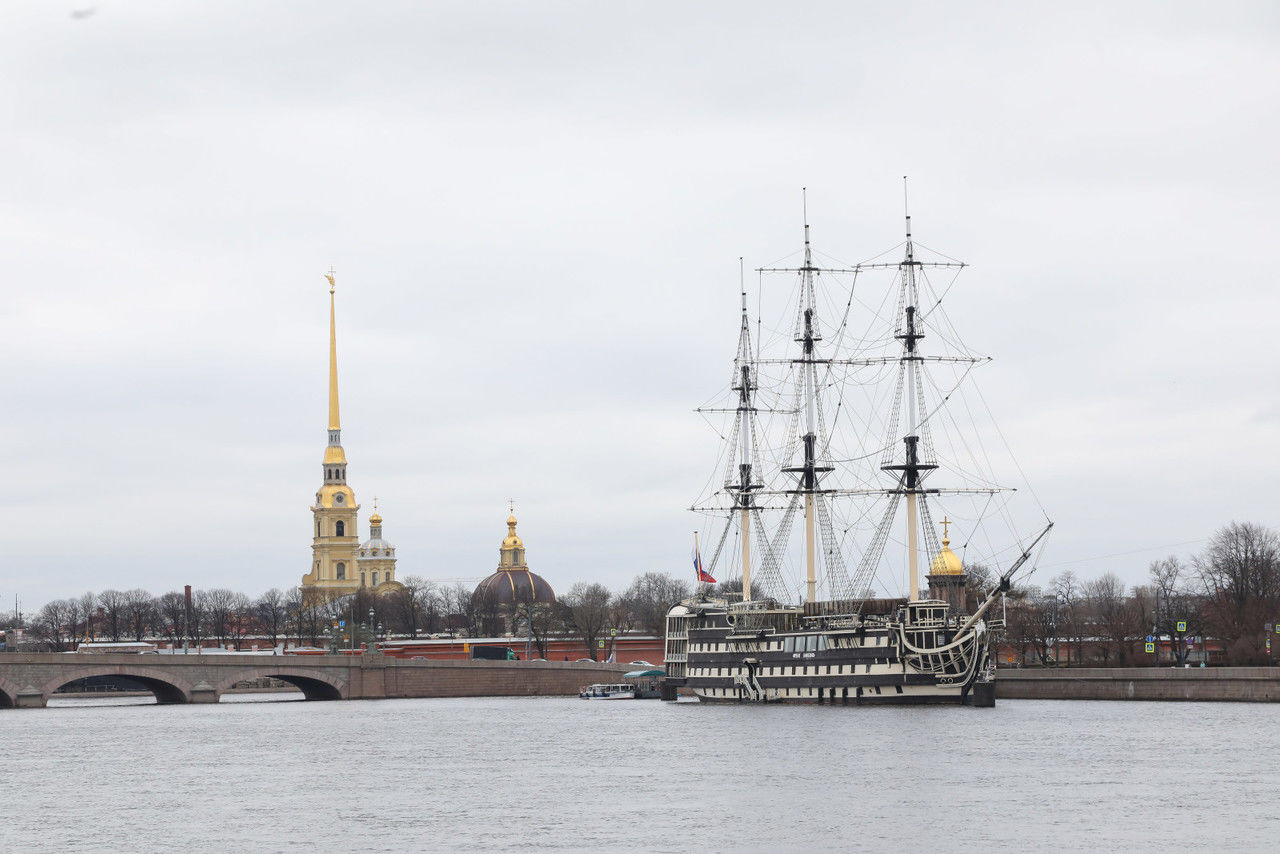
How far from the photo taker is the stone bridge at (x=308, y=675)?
3602 inches

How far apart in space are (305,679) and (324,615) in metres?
68.3

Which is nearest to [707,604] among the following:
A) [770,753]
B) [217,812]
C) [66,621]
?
[770,753]

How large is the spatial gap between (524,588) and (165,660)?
78642mm

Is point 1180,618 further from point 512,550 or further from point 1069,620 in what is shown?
point 512,550

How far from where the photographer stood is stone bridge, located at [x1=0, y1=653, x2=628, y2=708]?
300ft

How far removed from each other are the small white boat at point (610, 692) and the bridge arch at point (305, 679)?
14374 mm

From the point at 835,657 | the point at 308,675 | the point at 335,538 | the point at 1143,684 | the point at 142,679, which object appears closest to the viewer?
the point at 835,657

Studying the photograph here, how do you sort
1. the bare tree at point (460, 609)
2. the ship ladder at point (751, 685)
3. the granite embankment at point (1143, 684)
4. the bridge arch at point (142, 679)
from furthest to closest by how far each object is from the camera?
the bare tree at point (460, 609) → the bridge arch at point (142, 679) → the ship ladder at point (751, 685) → the granite embankment at point (1143, 684)

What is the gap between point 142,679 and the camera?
9850 cm

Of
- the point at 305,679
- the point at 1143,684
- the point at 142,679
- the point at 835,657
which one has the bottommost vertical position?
the point at 1143,684

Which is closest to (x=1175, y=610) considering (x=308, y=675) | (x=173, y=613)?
(x=308, y=675)

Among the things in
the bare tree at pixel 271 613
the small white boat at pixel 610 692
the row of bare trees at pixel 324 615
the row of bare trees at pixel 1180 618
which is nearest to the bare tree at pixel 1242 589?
the row of bare trees at pixel 1180 618

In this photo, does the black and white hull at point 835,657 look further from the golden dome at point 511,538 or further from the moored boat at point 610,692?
the golden dome at point 511,538

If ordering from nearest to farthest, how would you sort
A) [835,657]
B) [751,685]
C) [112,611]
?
[835,657], [751,685], [112,611]
